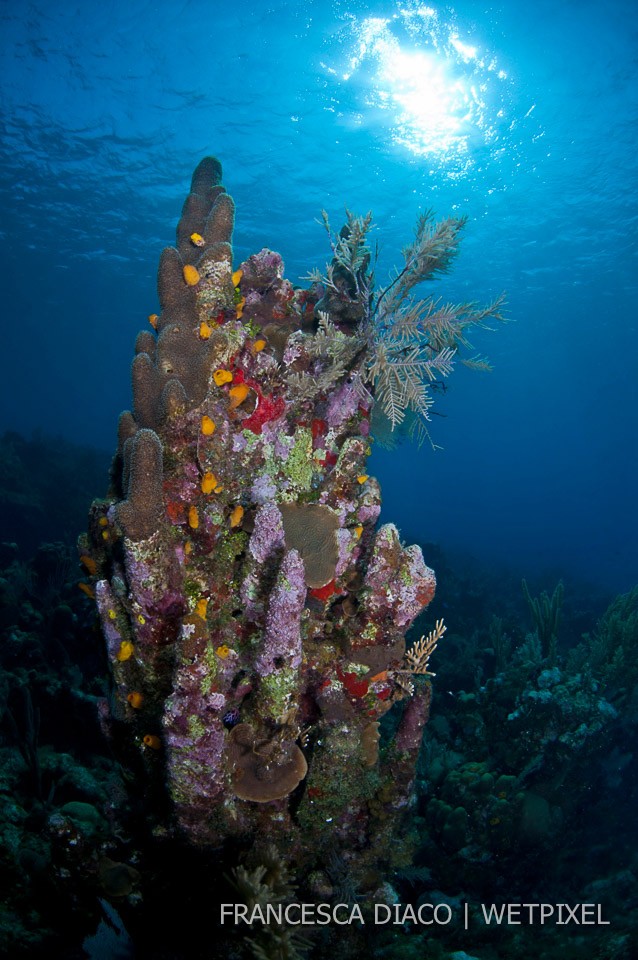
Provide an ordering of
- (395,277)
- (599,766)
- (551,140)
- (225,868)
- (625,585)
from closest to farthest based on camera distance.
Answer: (225,868) → (395,277) → (599,766) → (551,140) → (625,585)

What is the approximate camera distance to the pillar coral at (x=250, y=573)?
3348 millimetres

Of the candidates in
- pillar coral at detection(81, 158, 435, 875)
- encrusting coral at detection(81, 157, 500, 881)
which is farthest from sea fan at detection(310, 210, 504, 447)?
pillar coral at detection(81, 158, 435, 875)

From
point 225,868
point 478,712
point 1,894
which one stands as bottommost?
point 478,712

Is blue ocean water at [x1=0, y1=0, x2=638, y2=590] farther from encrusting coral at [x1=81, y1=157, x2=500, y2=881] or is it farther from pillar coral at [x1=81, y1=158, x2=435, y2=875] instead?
pillar coral at [x1=81, y1=158, x2=435, y2=875]

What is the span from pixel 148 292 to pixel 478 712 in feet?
140

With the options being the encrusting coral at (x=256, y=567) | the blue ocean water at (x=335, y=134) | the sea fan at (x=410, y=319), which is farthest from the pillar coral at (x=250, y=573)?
the blue ocean water at (x=335, y=134)

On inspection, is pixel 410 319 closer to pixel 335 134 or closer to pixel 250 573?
pixel 250 573

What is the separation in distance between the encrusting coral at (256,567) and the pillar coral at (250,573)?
0.02m

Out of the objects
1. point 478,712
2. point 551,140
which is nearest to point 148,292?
point 551,140

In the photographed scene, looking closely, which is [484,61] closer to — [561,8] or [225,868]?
[561,8]

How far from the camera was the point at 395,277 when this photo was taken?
14.1ft

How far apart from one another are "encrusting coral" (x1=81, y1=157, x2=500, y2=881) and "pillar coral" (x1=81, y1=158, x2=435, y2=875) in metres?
0.02

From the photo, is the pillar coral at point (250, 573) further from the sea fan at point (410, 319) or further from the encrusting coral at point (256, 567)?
the sea fan at point (410, 319)

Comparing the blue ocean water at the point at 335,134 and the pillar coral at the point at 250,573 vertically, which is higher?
the blue ocean water at the point at 335,134
